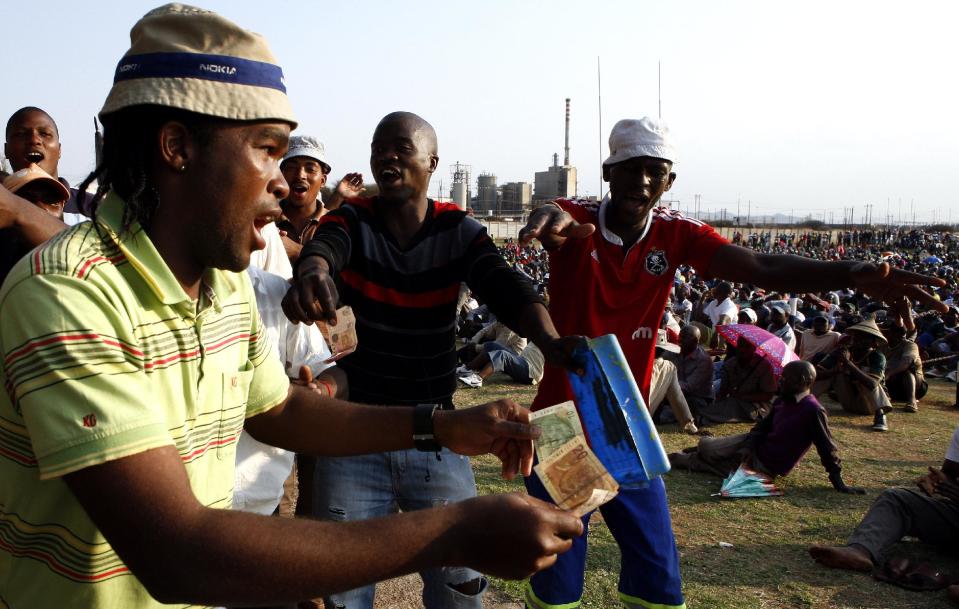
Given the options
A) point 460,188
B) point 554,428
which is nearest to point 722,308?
point 554,428

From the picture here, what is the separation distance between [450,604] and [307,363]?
1122 millimetres

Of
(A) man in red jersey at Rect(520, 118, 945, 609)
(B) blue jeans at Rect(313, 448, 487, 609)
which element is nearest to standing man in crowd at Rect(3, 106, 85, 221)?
(B) blue jeans at Rect(313, 448, 487, 609)

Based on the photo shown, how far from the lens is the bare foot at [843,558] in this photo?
524cm

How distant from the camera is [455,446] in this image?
2115 millimetres

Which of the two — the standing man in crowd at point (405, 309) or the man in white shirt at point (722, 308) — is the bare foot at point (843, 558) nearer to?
the standing man in crowd at point (405, 309)

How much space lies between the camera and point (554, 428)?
2145 mm

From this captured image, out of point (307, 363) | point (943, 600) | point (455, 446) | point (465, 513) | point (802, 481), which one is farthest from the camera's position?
point (802, 481)

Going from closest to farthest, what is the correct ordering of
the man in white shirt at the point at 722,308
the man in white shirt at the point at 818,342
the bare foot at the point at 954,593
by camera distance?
the bare foot at the point at 954,593
the man in white shirt at the point at 818,342
the man in white shirt at the point at 722,308

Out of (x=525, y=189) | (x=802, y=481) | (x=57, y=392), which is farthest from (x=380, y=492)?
(x=525, y=189)

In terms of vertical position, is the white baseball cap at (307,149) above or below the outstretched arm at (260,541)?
above

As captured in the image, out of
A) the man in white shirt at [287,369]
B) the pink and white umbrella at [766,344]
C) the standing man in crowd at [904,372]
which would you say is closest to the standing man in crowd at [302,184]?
the man in white shirt at [287,369]

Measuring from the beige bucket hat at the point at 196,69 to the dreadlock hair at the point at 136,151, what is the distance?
0.04 m

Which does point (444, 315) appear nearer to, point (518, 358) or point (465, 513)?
point (465, 513)

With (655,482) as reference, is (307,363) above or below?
above
